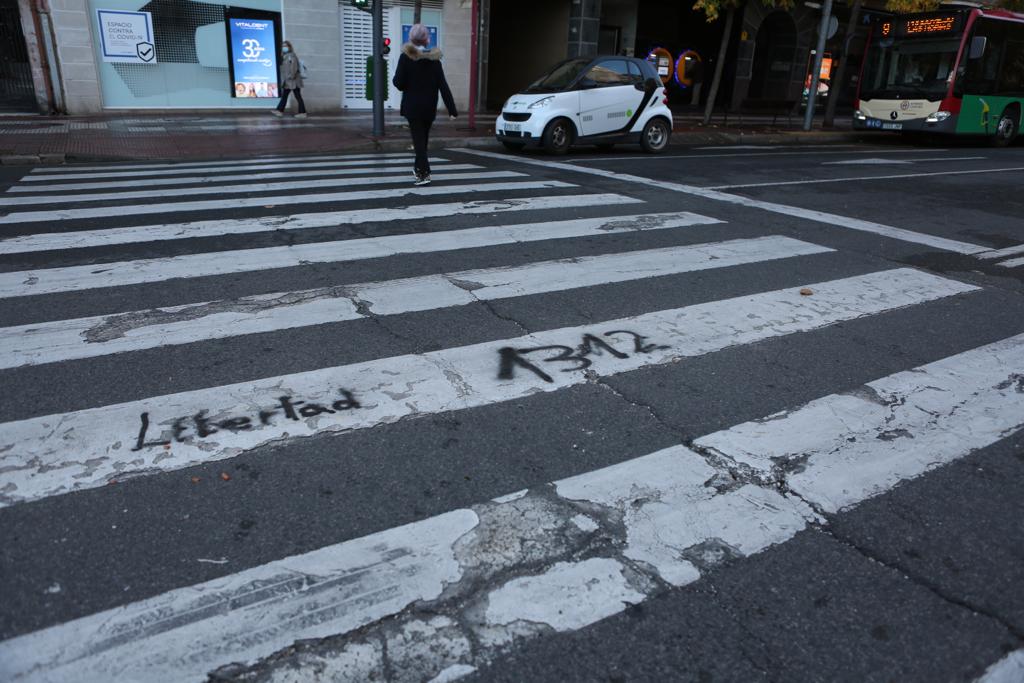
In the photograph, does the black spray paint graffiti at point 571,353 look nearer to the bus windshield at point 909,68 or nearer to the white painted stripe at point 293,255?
A: the white painted stripe at point 293,255

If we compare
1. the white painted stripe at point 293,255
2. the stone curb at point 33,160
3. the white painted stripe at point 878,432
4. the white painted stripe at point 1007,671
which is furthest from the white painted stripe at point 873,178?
the stone curb at point 33,160

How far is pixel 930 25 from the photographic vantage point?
19.4 metres

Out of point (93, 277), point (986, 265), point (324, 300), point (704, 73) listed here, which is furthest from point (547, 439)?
point (704, 73)

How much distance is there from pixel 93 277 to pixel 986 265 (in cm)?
796

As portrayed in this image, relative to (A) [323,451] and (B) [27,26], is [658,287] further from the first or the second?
(B) [27,26]

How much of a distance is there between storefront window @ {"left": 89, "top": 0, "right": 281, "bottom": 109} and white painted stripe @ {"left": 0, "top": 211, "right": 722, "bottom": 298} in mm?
15190

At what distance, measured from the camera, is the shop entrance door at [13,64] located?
17.4m

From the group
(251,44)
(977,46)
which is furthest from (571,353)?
(977,46)

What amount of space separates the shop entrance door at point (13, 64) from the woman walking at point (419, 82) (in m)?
13.1

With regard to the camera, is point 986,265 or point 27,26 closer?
point 986,265

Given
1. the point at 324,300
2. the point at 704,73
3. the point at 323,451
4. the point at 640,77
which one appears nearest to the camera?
the point at 323,451

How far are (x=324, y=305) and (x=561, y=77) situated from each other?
34.2 feet

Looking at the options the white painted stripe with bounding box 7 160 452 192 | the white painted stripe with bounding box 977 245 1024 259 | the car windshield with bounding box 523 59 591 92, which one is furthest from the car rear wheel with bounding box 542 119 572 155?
the white painted stripe with bounding box 977 245 1024 259

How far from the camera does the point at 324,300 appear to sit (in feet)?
17.6
